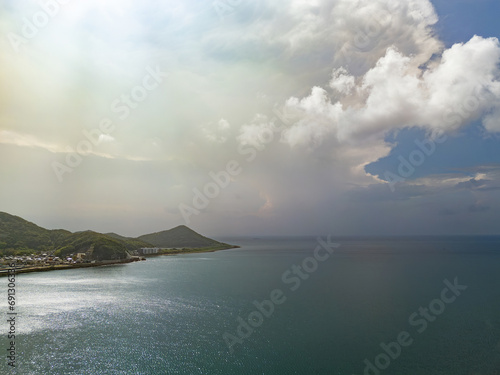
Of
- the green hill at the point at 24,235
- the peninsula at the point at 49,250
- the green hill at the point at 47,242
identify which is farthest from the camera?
the green hill at the point at 24,235

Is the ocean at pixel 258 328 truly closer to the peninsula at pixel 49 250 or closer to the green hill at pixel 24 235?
the peninsula at pixel 49 250

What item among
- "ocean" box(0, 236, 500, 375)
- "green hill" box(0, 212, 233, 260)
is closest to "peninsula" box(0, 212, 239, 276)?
"green hill" box(0, 212, 233, 260)

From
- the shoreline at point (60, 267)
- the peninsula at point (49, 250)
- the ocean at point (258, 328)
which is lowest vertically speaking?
the ocean at point (258, 328)

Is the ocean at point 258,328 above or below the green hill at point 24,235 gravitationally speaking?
below

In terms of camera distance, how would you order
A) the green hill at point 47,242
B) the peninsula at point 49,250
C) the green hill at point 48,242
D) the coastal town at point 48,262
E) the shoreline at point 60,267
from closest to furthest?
the shoreline at point 60,267 < the coastal town at point 48,262 < the peninsula at point 49,250 < the green hill at point 48,242 < the green hill at point 47,242

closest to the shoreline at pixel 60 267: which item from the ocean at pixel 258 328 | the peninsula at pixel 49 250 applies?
the peninsula at pixel 49 250

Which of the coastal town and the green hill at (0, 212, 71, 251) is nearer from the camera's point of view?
the coastal town

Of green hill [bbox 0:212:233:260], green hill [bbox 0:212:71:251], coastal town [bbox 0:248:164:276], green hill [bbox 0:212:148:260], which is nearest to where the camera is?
coastal town [bbox 0:248:164:276]

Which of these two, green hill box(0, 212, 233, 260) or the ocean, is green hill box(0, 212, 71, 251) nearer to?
green hill box(0, 212, 233, 260)

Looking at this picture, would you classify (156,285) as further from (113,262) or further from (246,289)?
(113,262)
